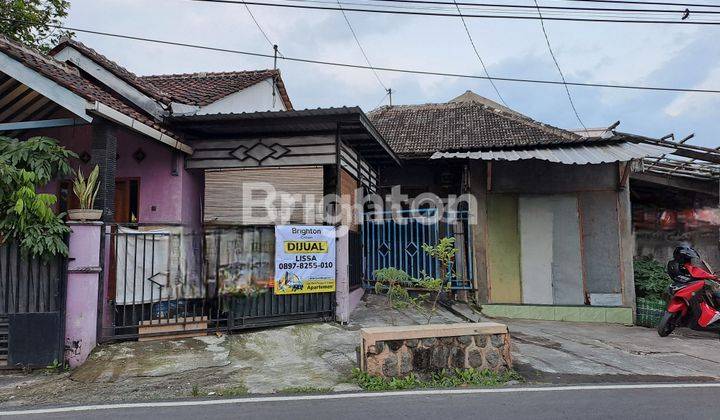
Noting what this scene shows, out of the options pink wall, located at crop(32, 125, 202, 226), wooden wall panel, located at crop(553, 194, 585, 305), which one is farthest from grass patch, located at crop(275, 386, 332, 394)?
wooden wall panel, located at crop(553, 194, 585, 305)

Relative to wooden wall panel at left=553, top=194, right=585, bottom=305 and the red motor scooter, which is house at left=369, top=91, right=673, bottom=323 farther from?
the red motor scooter

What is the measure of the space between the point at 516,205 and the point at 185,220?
23.8 ft

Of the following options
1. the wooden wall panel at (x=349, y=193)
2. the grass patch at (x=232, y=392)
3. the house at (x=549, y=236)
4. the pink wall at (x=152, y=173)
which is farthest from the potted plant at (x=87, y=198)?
the house at (x=549, y=236)

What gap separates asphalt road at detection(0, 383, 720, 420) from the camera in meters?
4.25

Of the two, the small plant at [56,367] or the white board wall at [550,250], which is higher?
the white board wall at [550,250]

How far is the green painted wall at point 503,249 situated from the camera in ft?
34.8

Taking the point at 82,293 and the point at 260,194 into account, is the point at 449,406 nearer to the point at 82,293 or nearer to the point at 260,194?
the point at 82,293

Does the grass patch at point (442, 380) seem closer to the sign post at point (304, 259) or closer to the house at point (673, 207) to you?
the sign post at point (304, 259)

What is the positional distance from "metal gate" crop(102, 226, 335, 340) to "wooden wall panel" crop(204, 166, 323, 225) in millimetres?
1336

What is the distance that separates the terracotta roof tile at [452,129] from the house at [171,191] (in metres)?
2.93

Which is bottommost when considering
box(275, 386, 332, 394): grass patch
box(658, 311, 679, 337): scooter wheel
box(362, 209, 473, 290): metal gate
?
box(275, 386, 332, 394): grass patch

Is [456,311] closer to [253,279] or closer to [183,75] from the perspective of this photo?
[253,279]

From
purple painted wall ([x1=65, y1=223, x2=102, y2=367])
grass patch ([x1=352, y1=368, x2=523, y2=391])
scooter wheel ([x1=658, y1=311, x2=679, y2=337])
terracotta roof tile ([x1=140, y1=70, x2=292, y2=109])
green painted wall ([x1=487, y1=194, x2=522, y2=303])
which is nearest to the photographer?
grass patch ([x1=352, y1=368, x2=523, y2=391])

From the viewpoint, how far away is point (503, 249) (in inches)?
423
